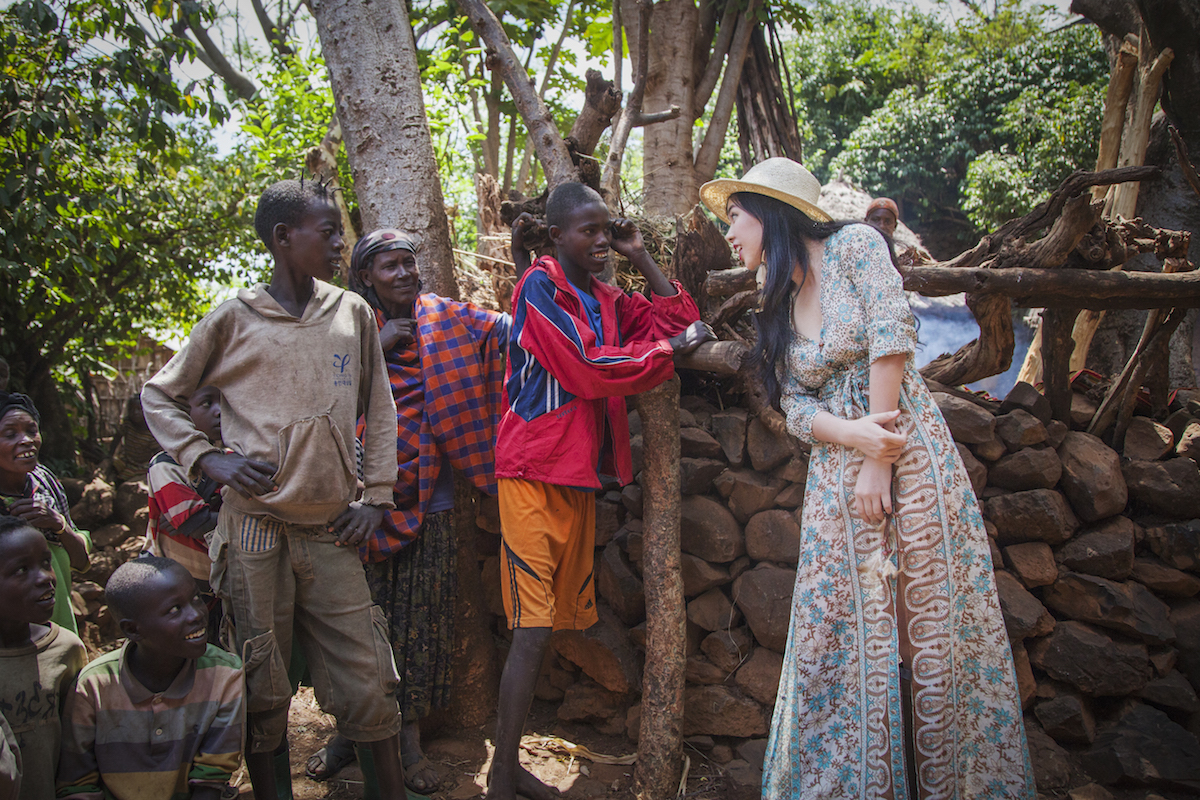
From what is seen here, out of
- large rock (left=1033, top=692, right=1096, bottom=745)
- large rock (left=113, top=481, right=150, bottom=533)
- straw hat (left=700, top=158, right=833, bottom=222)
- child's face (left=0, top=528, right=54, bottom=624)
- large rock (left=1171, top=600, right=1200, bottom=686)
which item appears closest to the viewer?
child's face (left=0, top=528, right=54, bottom=624)

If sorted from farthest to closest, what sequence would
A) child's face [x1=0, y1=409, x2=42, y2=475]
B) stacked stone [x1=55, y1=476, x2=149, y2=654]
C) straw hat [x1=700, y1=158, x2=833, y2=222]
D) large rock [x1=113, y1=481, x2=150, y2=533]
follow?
large rock [x1=113, y1=481, x2=150, y2=533], stacked stone [x1=55, y1=476, x2=149, y2=654], child's face [x1=0, y1=409, x2=42, y2=475], straw hat [x1=700, y1=158, x2=833, y2=222]

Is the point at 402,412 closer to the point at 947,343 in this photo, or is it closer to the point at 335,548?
the point at 335,548

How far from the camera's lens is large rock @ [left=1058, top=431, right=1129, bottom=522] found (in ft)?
10.8

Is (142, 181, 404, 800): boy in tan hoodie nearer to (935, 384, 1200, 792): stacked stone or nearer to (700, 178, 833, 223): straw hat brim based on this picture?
(700, 178, 833, 223): straw hat brim

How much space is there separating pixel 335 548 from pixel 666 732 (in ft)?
4.60

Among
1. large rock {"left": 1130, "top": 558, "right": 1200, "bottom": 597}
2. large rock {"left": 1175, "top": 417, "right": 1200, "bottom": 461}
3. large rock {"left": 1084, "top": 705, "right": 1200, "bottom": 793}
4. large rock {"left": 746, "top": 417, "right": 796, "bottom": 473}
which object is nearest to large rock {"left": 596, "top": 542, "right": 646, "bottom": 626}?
large rock {"left": 746, "top": 417, "right": 796, "bottom": 473}

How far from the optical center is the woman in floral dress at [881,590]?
2.13m

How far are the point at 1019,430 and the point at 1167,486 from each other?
26.2 inches

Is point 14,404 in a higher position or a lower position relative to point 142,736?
higher

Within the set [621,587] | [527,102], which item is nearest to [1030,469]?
[621,587]

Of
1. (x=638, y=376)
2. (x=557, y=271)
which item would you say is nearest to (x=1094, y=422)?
(x=638, y=376)

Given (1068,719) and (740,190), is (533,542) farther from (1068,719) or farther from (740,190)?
(1068,719)

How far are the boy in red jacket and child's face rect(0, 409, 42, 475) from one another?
67.3 inches

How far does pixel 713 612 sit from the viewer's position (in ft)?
10.6
